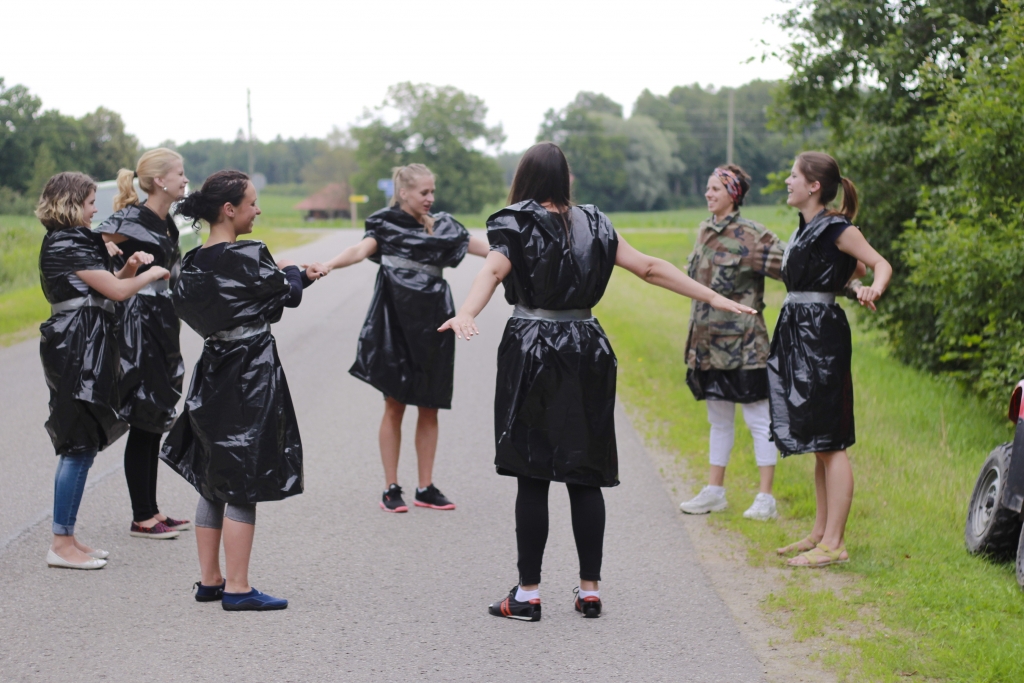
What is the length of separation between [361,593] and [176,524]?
5.18ft

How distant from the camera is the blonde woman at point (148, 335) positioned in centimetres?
541

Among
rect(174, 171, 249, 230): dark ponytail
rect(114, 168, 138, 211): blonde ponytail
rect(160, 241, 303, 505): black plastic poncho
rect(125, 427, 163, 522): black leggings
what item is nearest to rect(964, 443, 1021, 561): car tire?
rect(160, 241, 303, 505): black plastic poncho

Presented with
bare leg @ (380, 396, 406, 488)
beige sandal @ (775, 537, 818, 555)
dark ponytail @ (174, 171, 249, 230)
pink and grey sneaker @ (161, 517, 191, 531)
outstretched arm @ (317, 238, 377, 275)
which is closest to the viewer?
dark ponytail @ (174, 171, 249, 230)

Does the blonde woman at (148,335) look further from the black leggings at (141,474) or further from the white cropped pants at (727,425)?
the white cropped pants at (727,425)

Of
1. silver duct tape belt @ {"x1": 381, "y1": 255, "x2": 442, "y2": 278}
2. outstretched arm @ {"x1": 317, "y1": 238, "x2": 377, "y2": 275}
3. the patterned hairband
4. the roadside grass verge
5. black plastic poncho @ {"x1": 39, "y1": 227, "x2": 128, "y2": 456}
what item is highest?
the patterned hairband

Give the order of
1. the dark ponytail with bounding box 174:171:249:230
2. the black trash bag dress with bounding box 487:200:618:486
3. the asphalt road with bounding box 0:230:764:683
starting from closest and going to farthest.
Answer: the asphalt road with bounding box 0:230:764:683, the black trash bag dress with bounding box 487:200:618:486, the dark ponytail with bounding box 174:171:249:230

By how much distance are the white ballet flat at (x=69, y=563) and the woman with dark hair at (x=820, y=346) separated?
3527 millimetres

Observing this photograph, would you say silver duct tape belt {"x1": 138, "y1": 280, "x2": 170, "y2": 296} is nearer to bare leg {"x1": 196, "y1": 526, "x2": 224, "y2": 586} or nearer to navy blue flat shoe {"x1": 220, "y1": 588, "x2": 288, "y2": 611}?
bare leg {"x1": 196, "y1": 526, "x2": 224, "y2": 586}

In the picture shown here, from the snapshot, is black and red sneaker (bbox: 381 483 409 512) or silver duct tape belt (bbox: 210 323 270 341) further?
black and red sneaker (bbox: 381 483 409 512)

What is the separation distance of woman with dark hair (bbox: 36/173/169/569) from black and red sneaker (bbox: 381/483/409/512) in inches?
65.9

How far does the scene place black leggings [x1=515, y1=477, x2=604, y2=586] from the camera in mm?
4371

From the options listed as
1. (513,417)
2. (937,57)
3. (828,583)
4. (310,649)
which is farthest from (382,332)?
(937,57)

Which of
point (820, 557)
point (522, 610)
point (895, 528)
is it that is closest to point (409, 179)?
point (522, 610)

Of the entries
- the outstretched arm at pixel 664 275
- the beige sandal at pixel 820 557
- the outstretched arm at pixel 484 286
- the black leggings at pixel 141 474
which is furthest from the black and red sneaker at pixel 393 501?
the outstretched arm at pixel 664 275
